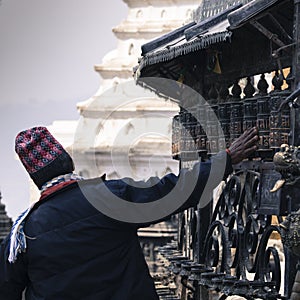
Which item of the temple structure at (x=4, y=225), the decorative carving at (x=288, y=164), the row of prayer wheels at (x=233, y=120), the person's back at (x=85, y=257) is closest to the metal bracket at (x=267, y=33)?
the row of prayer wheels at (x=233, y=120)

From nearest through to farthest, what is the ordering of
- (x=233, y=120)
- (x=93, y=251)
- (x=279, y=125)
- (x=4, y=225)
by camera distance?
(x=93, y=251) < (x=279, y=125) < (x=233, y=120) < (x=4, y=225)

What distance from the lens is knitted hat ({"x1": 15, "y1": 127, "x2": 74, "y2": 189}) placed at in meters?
8.62

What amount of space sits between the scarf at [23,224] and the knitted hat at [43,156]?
0.04m

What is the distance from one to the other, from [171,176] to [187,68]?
4.11 meters

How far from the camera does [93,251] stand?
8.41 m

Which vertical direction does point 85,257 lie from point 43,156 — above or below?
below

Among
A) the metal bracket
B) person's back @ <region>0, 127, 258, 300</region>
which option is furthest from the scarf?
the metal bracket

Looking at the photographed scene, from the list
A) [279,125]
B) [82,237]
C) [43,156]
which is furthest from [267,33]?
[82,237]

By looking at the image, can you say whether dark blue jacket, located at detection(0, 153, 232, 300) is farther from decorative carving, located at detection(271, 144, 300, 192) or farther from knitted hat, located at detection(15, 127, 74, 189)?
decorative carving, located at detection(271, 144, 300, 192)

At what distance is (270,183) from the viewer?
9.87 meters

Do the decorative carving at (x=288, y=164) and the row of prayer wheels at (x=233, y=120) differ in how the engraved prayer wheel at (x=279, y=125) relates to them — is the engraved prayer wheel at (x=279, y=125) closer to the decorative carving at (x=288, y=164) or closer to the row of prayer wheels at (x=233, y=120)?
the row of prayer wheels at (x=233, y=120)

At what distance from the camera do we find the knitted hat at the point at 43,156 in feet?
28.3

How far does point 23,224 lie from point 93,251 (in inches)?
19.6

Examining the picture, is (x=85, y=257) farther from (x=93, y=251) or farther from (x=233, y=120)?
(x=233, y=120)
